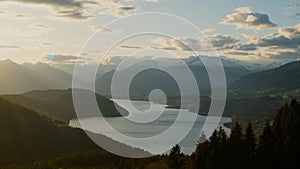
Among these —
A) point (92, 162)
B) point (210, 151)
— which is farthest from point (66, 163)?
point (210, 151)

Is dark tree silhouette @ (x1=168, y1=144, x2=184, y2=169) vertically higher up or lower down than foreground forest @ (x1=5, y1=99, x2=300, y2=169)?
lower down

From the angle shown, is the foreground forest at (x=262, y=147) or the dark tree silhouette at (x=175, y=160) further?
the dark tree silhouette at (x=175, y=160)

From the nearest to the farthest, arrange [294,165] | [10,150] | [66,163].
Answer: [294,165], [66,163], [10,150]

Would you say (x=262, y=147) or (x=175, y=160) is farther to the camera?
(x=175, y=160)

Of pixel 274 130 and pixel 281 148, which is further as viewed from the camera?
pixel 274 130

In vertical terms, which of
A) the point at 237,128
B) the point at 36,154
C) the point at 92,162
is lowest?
the point at 36,154

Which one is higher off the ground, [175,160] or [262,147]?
[262,147]

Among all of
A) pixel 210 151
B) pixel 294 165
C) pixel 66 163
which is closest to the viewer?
pixel 294 165

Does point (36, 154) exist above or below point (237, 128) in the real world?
below

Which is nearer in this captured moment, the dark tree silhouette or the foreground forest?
the foreground forest

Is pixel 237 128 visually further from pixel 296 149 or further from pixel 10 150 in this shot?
pixel 10 150

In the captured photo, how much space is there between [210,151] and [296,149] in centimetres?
1092

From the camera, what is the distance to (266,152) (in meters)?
54.7

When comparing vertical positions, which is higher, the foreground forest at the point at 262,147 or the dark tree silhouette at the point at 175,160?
the foreground forest at the point at 262,147
